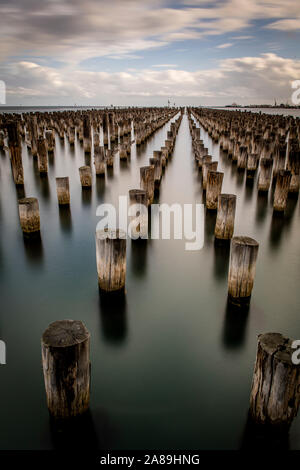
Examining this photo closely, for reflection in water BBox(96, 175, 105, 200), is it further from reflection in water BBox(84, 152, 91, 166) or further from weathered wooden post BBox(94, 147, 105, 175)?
reflection in water BBox(84, 152, 91, 166)

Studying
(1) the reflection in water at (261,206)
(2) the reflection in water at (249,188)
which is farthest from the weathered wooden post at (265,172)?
(2) the reflection in water at (249,188)

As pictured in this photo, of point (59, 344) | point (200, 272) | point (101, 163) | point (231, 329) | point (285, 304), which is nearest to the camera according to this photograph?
point (59, 344)

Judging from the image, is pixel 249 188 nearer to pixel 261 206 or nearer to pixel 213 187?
pixel 261 206

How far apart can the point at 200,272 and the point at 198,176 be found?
666cm

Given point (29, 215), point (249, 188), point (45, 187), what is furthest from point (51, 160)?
point (29, 215)

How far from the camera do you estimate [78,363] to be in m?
2.09

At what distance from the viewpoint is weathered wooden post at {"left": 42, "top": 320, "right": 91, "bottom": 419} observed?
79.9 inches

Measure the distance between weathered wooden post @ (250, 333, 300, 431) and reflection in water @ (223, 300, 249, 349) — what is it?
1076 millimetres

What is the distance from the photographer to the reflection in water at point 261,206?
7.12m

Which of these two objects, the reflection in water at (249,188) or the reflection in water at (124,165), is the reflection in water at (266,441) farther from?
the reflection in water at (124,165)

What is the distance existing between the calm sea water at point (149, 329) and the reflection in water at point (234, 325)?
1 cm

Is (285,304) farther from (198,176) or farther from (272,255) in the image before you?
(198,176)

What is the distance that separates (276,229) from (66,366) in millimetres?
5494

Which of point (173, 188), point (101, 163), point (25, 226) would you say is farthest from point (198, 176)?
point (25, 226)
